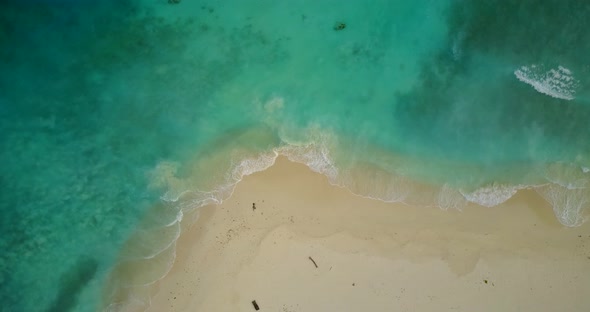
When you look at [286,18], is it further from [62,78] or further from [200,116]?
[62,78]

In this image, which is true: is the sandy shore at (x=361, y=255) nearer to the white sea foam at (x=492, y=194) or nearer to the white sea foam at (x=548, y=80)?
the white sea foam at (x=492, y=194)

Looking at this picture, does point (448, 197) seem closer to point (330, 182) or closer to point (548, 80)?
point (330, 182)

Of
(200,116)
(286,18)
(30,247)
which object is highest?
(286,18)

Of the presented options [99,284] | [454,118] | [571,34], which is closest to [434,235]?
[454,118]

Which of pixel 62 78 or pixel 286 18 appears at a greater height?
pixel 62 78

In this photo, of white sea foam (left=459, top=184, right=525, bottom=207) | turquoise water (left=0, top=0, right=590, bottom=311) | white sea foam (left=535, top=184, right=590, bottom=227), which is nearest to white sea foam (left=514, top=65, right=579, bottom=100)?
turquoise water (left=0, top=0, right=590, bottom=311)
